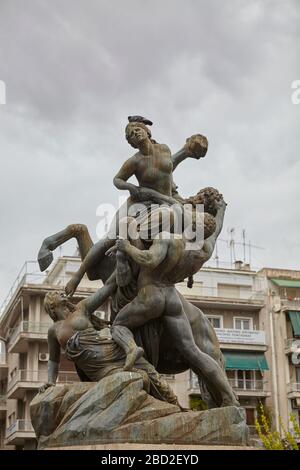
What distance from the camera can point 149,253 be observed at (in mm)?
8688

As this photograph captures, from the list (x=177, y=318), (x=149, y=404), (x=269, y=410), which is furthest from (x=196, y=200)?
(x=269, y=410)

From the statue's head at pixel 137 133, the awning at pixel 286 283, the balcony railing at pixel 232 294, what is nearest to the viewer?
the statue's head at pixel 137 133

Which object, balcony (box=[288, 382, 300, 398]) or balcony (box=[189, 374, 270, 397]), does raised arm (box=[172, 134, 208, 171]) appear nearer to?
balcony (box=[189, 374, 270, 397])

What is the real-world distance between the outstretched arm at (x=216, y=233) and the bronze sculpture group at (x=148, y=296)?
0.04ft

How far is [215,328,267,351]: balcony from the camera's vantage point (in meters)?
44.9

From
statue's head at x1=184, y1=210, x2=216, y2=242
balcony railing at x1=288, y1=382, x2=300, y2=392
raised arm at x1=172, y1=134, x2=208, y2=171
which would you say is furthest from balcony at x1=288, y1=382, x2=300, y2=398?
statue's head at x1=184, y1=210, x2=216, y2=242

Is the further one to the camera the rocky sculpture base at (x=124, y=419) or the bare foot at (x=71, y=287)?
the bare foot at (x=71, y=287)

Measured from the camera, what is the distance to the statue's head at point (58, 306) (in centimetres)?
965

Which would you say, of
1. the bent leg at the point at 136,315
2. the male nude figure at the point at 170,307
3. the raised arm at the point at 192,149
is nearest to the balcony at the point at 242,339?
the raised arm at the point at 192,149

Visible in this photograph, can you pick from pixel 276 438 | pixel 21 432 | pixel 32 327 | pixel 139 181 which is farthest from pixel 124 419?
pixel 32 327

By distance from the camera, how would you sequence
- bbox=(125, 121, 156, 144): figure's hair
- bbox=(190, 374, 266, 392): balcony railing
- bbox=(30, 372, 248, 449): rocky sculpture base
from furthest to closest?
bbox=(190, 374, 266, 392): balcony railing
bbox=(125, 121, 156, 144): figure's hair
bbox=(30, 372, 248, 449): rocky sculpture base

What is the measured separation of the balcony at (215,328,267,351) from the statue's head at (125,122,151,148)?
35561mm

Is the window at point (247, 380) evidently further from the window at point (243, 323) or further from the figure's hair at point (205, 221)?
the figure's hair at point (205, 221)

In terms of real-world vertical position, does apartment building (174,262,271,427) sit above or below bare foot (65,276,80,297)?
above
